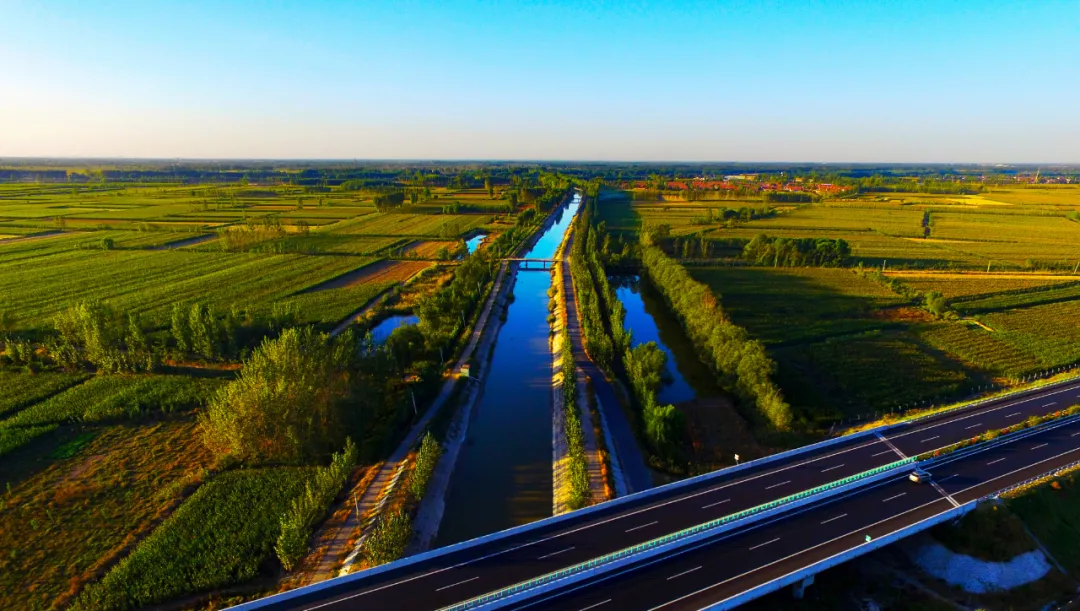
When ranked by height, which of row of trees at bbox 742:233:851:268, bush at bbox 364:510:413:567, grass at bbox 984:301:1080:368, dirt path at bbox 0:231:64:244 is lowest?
bush at bbox 364:510:413:567

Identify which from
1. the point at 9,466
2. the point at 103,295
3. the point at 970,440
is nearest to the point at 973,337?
the point at 970,440

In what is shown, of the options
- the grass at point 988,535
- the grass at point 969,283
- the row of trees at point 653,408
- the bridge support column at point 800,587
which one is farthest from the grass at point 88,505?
the grass at point 969,283

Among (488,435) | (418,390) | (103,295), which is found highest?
(103,295)

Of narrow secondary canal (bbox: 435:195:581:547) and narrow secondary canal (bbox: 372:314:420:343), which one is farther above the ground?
narrow secondary canal (bbox: 372:314:420:343)

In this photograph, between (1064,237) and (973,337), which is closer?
(973,337)

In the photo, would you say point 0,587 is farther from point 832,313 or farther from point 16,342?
point 832,313

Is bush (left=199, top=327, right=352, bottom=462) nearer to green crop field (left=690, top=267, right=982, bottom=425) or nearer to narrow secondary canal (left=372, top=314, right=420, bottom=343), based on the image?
narrow secondary canal (left=372, top=314, right=420, bottom=343)

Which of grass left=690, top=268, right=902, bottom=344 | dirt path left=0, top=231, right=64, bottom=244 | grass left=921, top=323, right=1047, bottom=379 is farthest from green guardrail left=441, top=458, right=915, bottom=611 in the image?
dirt path left=0, top=231, right=64, bottom=244

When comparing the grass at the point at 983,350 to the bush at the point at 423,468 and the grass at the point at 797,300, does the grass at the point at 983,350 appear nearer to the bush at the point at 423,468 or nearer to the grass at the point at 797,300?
the grass at the point at 797,300
